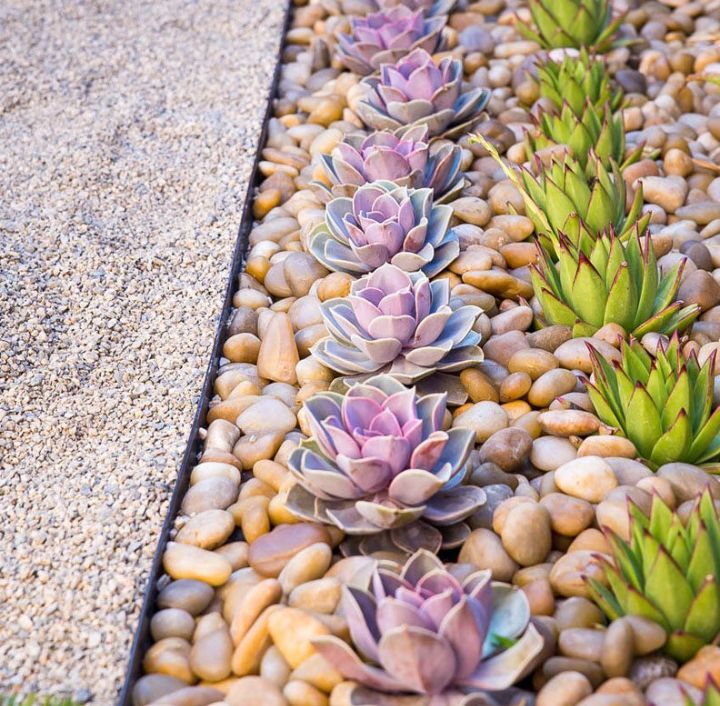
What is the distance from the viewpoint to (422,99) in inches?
108

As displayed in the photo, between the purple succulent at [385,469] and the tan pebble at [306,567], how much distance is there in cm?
6

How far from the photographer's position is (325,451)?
168cm

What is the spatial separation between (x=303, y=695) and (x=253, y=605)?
19cm

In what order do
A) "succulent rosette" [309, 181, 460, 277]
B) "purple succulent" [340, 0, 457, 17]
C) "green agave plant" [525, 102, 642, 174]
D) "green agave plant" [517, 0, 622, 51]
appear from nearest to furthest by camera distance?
1. "succulent rosette" [309, 181, 460, 277]
2. "green agave plant" [525, 102, 642, 174]
3. "green agave plant" [517, 0, 622, 51]
4. "purple succulent" [340, 0, 457, 17]

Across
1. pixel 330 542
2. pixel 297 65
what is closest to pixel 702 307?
pixel 330 542

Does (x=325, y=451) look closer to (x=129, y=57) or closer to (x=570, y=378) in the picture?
(x=570, y=378)

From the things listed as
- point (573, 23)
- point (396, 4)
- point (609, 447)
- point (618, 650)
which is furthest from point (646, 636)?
point (396, 4)

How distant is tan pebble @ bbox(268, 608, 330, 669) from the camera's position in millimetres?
1499

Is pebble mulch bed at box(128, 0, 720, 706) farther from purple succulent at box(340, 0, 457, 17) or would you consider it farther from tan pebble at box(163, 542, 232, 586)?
purple succulent at box(340, 0, 457, 17)

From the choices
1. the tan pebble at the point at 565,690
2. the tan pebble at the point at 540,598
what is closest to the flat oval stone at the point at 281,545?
the tan pebble at the point at 540,598

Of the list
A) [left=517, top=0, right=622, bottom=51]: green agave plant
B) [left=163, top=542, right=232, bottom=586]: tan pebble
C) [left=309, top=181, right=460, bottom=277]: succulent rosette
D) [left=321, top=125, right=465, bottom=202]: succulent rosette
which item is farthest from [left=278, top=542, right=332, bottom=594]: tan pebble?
[left=517, top=0, right=622, bottom=51]: green agave plant

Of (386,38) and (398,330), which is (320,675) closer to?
(398,330)

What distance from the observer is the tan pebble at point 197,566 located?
5.53ft

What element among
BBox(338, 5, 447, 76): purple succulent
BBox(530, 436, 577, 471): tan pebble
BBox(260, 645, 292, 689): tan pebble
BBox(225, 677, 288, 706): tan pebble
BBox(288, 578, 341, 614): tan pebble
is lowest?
BBox(530, 436, 577, 471): tan pebble
